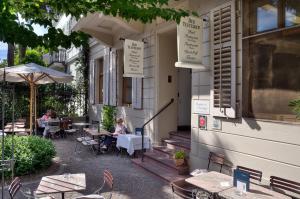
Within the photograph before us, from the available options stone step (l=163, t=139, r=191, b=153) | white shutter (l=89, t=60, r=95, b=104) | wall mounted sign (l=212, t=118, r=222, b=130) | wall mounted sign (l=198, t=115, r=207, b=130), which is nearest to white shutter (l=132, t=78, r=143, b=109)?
stone step (l=163, t=139, r=191, b=153)

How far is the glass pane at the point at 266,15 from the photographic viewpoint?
5160mm

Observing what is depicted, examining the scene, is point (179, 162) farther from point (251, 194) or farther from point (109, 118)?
point (109, 118)

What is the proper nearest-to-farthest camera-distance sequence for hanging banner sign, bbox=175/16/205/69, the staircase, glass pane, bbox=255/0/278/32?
glass pane, bbox=255/0/278/32
hanging banner sign, bbox=175/16/205/69
the staircase

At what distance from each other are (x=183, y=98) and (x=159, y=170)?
9.38ft

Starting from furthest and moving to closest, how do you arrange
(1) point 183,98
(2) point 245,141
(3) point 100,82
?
(3) point 100,82, (1) point 183,98, (2) point 245,141

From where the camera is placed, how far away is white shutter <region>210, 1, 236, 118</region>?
5734mm

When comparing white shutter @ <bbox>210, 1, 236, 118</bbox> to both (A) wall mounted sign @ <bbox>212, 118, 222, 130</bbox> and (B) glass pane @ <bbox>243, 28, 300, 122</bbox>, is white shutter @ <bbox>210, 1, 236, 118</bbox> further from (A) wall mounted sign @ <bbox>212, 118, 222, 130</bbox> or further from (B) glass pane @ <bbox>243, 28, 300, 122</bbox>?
(B) glass pane @ <bbox>243, 28, 300, 122</bbox>

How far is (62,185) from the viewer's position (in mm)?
4402

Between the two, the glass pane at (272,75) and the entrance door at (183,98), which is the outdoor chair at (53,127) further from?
the glass pane at (272,75)

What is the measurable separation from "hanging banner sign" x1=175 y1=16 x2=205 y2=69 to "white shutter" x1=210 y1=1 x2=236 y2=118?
26 centimetres

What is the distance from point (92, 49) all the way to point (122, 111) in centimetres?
496

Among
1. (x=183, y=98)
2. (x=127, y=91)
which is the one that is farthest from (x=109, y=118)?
(x=183, y=98)

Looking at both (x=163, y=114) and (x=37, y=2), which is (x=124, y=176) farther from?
(x=37, y=2)

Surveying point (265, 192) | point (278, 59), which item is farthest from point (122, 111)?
point (265, 192)
